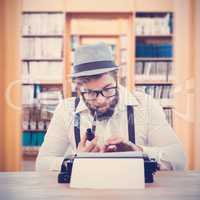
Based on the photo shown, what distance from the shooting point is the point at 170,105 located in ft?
10.5

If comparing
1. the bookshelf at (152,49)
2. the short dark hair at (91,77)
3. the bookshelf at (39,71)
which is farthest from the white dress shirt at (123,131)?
the bookshelf at (152,49)

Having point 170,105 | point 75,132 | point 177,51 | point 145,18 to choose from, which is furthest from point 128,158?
point 145,18

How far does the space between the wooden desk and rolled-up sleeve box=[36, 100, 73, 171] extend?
1.69 ft

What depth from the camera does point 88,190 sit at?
1308 millimetres

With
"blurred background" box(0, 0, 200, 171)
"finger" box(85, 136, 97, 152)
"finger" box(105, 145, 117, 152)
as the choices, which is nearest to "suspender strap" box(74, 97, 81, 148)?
"finger" box(85, 136, 97, 152)

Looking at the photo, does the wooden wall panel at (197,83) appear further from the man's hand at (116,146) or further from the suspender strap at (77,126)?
the man's hand at (116,146)

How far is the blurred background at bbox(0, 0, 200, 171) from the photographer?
3.31 m

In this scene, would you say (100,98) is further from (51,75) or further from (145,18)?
(145,18)

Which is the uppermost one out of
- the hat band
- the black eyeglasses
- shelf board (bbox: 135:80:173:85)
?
the hat band

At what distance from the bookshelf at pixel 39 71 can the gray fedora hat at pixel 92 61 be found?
948 millimetres

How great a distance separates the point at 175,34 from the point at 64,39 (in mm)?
1014

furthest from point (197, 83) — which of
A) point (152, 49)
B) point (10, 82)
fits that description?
point (10, 82)

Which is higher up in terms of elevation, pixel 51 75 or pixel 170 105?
pixel 51 75

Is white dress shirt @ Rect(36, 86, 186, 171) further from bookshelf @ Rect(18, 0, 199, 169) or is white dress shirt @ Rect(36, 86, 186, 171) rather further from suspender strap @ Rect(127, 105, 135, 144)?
bookshelf @ Rect(18, 0, 199, 169)
